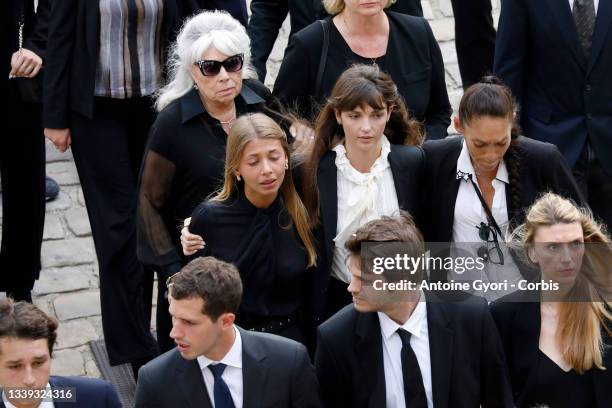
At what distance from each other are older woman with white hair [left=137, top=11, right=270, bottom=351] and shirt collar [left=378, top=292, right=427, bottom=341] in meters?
1.44

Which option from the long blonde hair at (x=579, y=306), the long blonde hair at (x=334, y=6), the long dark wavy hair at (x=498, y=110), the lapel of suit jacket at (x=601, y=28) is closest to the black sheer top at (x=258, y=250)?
the long dark wavy hair at (x=498, y=110)

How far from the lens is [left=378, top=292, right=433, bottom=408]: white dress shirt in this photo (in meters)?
5.60

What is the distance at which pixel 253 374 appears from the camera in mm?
5504

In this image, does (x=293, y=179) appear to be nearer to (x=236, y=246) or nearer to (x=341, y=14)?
(x=236, y=246)

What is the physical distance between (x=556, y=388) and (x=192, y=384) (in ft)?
4.69

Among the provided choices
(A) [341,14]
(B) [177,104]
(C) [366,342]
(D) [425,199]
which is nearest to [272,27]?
(A) [341,14]

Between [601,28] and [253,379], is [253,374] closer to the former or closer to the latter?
[253,379]

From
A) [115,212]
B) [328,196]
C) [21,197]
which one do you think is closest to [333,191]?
[328,196]

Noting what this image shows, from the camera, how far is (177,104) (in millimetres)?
6848

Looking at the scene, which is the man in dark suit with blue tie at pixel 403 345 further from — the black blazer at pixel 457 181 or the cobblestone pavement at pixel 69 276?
the cobblestone pavement at pixel 69 276

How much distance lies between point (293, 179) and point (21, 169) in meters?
2.16

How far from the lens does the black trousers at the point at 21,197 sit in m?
8.05

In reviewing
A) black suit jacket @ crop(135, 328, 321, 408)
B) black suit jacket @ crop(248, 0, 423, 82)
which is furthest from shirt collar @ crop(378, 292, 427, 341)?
black suit jacket @ crop(248, 0, 423, 82)

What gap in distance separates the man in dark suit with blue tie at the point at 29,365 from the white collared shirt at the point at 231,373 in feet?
1.52
